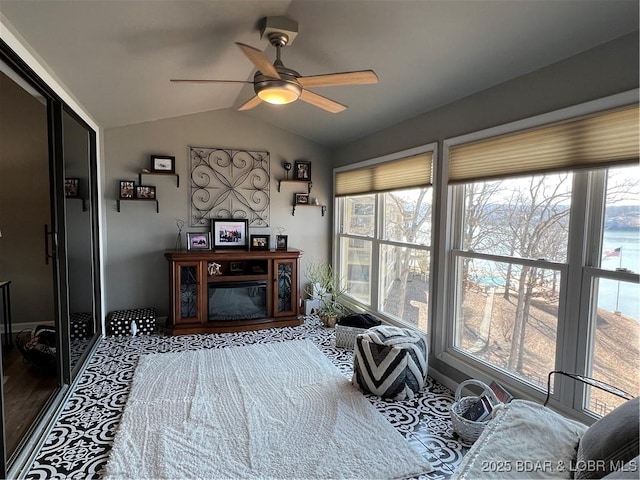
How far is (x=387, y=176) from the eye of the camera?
3836mm

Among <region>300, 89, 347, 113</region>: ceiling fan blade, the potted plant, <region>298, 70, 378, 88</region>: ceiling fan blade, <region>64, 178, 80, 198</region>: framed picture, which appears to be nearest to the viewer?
<region>298, 70, 378, 88</region>: ceiling fan blade

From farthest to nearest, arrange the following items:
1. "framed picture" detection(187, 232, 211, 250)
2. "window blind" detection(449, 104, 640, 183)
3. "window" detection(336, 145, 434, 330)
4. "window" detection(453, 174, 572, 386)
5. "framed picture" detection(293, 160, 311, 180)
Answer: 1. "framed picture" detection(293, 160, 311, 180)
2. "framed picture" detection(187, 232, 211, 250)
3. "window" detection(336, 145, 434, 330)
4. "window" detection(453, 174, 572, 386)
5. "window blind" detection(449, 104, 640, 183)

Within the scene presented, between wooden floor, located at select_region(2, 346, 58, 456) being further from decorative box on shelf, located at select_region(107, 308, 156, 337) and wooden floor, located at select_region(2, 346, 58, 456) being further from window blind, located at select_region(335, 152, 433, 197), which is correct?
window blind, located at select_region(335, 152, 433, 197)

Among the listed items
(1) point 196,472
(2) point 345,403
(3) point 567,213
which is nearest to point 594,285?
(3) point 567,213

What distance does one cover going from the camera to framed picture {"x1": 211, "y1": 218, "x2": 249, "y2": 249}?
453 centimetres

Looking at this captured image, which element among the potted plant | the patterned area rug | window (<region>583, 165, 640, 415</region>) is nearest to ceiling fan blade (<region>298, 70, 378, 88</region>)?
window (<region>583, 165, 640, 415</region>)

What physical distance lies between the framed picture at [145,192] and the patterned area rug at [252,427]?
197cm

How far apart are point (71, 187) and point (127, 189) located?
1.15 meters

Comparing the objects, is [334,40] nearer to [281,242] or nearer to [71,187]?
[71,187]

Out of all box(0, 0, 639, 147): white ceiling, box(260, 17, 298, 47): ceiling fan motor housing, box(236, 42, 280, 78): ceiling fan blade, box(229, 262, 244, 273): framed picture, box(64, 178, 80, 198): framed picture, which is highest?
box(260, 17, 298, 47): ceiling fan motor housing

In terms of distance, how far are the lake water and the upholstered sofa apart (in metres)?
0.70

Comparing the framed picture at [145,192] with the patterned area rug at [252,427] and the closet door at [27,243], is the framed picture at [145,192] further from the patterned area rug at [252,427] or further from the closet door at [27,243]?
the patterned area rug at [252,427]

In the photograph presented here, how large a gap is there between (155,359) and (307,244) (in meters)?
2.48

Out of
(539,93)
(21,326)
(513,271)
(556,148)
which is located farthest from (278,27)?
(21,326)
